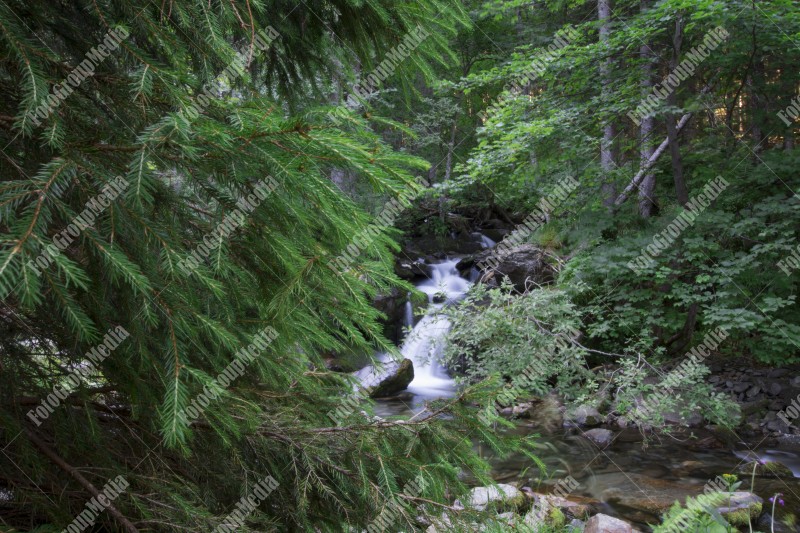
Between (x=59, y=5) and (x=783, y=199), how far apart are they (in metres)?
8.15

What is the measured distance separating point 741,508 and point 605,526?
155 centimetres

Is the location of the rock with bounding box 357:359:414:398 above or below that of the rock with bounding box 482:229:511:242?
above

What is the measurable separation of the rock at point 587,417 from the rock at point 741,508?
114 inches

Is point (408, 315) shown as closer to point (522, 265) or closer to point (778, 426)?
point (522, 265)

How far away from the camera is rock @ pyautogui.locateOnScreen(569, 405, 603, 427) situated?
794 centimetres

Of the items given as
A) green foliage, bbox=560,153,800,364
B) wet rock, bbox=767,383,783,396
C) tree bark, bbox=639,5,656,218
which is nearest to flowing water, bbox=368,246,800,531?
wet rock, bbox=767,383,783,396

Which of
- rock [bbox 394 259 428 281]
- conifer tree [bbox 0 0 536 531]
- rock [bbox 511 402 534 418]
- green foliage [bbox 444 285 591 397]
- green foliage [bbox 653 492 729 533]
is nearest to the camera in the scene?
conifer tree [bbox 0 0 536 531]

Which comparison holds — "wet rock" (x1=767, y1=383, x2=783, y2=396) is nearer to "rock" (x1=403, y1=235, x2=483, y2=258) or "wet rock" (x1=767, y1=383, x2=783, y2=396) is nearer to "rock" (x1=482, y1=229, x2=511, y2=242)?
"rock" (x1=403, y1=235, x2=483, y2=258)

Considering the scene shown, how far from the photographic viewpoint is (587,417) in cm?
798

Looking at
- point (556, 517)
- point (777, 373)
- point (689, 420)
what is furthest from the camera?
point (777, 373)

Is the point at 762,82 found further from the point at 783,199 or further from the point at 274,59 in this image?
the point at 274,59

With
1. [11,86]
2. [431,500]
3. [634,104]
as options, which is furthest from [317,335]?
[634,104]

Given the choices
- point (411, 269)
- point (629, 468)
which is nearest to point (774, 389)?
point (629, 468)

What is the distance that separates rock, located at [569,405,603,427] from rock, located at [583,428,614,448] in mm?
360
